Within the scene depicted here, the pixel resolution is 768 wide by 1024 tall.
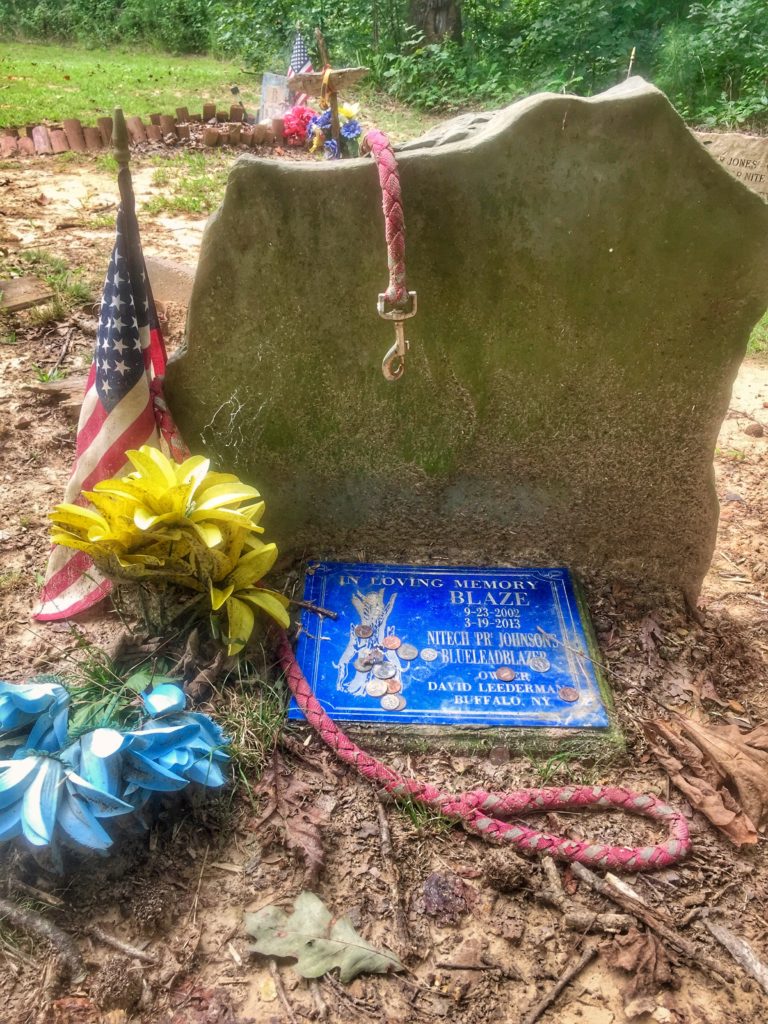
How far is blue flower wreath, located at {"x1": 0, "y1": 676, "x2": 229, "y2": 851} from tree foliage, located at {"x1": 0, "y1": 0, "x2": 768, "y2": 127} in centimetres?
884

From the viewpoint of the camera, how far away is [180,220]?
5848mm

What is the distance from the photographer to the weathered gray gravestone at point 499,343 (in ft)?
6.95

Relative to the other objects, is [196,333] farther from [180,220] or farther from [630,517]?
[180,220]

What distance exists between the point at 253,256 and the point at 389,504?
90 centimetres

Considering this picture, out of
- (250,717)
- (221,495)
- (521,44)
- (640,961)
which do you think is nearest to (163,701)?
(250,717)

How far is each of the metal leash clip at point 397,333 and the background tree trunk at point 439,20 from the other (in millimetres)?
10870

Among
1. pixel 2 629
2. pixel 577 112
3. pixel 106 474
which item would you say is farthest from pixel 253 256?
pixel 2 629

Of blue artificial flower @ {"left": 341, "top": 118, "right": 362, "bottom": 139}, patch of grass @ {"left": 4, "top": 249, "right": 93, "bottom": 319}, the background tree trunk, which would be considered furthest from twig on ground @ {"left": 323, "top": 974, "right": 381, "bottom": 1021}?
the background tree trunk

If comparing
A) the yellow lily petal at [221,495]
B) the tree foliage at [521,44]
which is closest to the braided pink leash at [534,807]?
the yellow lily petal at [221,495]

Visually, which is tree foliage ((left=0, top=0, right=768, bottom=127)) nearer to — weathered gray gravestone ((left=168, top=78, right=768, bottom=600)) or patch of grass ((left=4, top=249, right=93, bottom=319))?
patch of grass ((left=4, top=249, right=93, bottom=319))

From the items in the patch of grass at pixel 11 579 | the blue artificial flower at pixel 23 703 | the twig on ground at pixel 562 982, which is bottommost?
the twig on ground at pixel 562 982

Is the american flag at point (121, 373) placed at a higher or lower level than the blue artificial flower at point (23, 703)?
higher

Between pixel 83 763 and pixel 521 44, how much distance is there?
11541mm

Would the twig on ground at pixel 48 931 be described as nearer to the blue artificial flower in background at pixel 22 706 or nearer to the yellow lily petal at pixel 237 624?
the blue artificial flower in background at pixel 22 706
